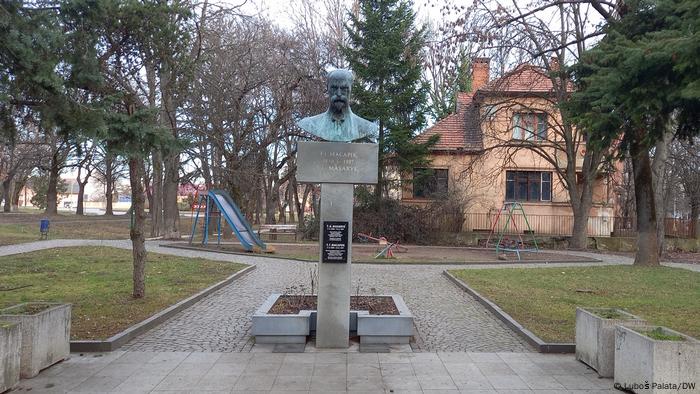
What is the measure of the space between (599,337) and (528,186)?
25975mm

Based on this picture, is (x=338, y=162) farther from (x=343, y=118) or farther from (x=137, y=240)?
(x=137, y=240)

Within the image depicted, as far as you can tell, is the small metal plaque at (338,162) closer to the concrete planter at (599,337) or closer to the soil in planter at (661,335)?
the concrete planter at (599,337)

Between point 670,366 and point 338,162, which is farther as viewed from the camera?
point 338,162

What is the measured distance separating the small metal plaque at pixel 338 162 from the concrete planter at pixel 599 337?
323 centimetres

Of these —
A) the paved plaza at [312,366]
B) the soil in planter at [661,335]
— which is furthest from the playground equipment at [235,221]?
the soil in planter at [661,335]

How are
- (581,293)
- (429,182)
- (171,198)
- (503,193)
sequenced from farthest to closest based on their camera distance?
1. (503,193)
2. (429,182)
3. (171,198)
4. (581,293)

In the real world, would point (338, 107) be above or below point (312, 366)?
above

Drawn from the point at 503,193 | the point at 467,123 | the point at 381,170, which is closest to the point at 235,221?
the point at 381,170

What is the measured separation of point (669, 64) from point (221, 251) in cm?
1809

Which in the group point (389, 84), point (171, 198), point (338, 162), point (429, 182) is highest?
point (389, 84)

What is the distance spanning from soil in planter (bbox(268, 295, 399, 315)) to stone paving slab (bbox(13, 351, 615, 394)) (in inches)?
45.4

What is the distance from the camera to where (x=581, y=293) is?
12.1 metres

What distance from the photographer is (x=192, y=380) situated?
6.03m

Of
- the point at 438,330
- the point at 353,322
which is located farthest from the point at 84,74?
the point at 438,330
